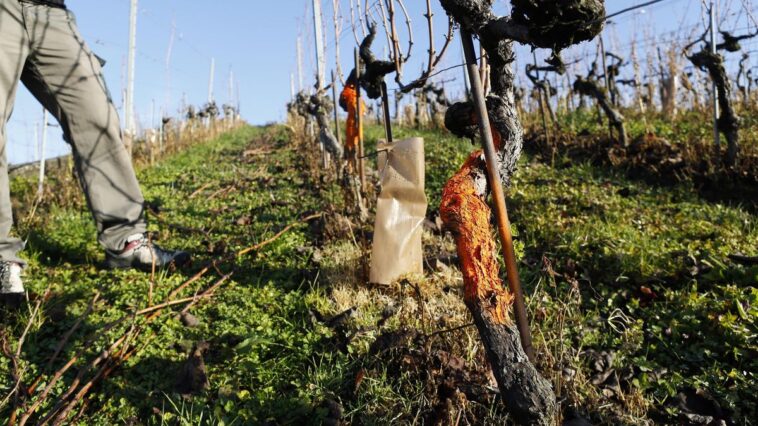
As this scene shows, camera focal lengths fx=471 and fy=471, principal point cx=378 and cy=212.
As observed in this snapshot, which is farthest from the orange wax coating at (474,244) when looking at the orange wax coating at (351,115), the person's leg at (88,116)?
the orange wax coating at (351,115)

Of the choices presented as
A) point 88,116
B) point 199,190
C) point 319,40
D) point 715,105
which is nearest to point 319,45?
point 319,40

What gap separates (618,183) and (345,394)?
4.34m

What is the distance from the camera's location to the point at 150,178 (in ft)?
24.2

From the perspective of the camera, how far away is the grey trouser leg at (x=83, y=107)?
2.65 m

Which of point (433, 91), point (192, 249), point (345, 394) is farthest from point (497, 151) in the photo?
point (433, 91)

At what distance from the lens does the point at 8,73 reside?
2.48 m

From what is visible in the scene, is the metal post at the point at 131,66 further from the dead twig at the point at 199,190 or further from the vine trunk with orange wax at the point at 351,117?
the vine trunk with orange wax at the point at 351,117

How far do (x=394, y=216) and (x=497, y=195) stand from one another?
3.65 ft

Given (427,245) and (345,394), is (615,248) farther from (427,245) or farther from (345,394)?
(345,394)

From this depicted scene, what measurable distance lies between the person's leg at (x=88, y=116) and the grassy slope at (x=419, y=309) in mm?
426

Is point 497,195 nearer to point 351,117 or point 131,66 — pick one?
point 351,117

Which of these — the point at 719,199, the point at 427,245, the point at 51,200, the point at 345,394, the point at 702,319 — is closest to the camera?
the point at 345,394

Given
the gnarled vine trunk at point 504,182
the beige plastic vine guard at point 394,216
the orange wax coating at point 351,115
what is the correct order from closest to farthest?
the gnarled vine trunk at point 504,182 < the beige plastic vine guard at point 394,216 < the orange wax coating at point 351,115

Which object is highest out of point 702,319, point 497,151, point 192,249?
point 497,151
